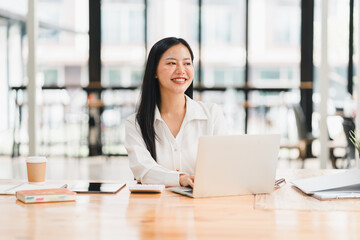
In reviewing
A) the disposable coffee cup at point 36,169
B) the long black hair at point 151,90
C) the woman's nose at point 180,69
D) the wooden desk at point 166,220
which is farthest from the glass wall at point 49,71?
the wooden desk at point 166,220

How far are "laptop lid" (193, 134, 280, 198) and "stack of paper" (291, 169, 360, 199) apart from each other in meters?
0.15

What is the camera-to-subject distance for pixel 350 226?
1.42 metres

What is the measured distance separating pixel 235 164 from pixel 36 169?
2.56ft

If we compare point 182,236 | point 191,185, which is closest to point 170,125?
point 191,185

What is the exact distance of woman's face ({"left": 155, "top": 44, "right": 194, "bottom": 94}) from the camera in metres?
2.30

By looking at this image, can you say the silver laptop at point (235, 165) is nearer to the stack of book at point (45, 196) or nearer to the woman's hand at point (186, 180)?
the woman's hand at point (186, 180)

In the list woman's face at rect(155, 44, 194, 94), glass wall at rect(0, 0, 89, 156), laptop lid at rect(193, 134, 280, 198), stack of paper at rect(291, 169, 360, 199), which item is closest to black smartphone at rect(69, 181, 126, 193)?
laptop lid at rect(193, 134, 280, 198)

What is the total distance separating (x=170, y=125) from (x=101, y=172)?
3318 mm

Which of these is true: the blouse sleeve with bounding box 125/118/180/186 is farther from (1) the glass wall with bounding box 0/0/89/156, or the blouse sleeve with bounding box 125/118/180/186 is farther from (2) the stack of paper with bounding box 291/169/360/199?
(1) the glass wall with bounding box 0/0/89/156

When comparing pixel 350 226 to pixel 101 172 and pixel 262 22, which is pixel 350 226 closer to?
pixel 101 172

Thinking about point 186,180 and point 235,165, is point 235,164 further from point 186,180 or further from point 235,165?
point 186,180

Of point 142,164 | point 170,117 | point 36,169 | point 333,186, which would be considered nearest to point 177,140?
point 170,117

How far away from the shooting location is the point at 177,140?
2.28m

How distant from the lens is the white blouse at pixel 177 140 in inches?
85.1
